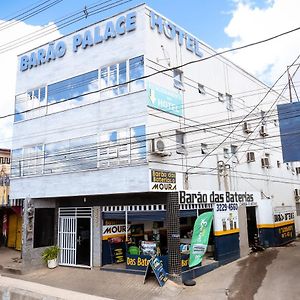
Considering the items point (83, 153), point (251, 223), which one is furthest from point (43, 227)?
point (251, 223)

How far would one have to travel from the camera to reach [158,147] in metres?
14.2

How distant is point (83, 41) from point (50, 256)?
34.5 feet

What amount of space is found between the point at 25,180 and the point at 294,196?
68.1 feet

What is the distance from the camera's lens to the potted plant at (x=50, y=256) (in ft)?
54.7

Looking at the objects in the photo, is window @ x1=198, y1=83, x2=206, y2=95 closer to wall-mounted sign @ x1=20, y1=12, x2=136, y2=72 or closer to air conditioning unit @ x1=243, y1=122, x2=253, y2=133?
wall-mounted sign @ x1=20, y1=12, x2=136, y2=72

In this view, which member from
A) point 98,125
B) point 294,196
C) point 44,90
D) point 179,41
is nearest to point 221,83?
point 179,41

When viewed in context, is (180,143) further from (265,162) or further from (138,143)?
(265,162)

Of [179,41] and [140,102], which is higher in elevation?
[179,41]

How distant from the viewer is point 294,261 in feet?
53.8

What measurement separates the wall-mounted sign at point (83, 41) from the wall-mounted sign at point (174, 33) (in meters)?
0.95

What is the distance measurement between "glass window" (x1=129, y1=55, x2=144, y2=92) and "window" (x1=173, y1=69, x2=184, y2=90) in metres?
2.14

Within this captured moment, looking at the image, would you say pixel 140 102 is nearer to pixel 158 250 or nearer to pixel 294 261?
pixel 158 250

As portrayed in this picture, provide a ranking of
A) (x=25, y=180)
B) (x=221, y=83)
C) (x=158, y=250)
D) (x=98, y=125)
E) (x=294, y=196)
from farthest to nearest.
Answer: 1. (x=294, y=196)
2. (x=221, y=83)
3. (x=25, y=180)
4. (x=98, y=125)
5. (x=158, y=250)

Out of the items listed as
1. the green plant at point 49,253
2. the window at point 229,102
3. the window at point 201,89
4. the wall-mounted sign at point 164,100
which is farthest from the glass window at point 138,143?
the window at point 229,102
